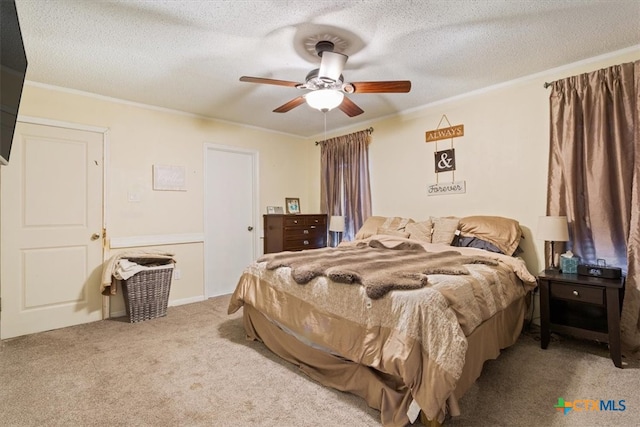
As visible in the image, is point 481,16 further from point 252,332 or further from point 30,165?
point 30,165

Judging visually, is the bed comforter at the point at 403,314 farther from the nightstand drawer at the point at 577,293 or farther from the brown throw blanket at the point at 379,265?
the nightstand drawer at the point at 577,293

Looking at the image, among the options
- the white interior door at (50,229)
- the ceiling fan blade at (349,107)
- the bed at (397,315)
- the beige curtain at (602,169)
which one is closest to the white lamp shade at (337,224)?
the bed at (397,315)

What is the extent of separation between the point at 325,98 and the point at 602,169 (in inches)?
89.3

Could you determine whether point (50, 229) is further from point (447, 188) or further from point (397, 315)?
point (447, 188)

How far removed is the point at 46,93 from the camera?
10.0 ft

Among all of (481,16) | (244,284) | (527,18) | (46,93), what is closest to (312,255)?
(244,284)

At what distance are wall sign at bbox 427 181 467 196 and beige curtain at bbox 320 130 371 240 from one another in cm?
87

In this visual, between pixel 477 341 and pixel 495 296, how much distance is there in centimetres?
43

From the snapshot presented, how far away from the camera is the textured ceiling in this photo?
1955 millimetres

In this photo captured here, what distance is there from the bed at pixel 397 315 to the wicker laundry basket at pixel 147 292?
44.4 inches

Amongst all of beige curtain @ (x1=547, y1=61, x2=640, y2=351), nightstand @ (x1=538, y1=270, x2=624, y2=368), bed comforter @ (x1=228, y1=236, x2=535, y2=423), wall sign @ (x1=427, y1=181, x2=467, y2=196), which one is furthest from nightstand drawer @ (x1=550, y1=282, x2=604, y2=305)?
wall sign @ (x1=427, y1=181, x2=467, y2=196)

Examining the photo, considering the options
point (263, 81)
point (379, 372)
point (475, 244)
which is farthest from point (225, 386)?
point (475, 244)

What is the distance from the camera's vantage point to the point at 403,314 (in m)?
1.59

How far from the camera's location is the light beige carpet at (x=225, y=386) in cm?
165
